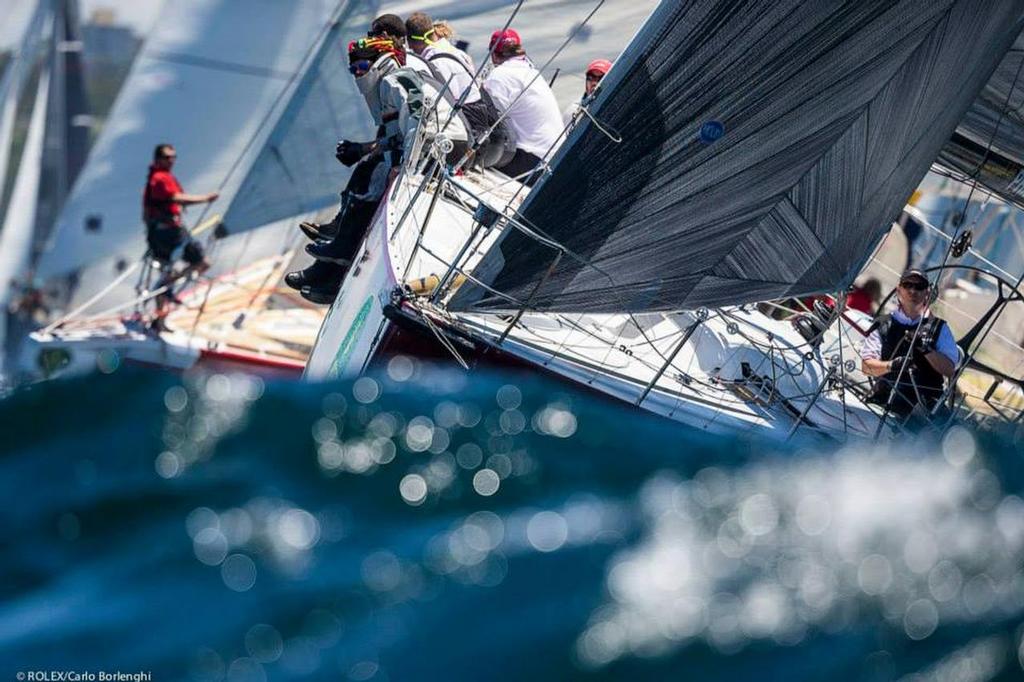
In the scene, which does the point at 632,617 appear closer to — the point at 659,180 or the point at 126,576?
the point at 126,576

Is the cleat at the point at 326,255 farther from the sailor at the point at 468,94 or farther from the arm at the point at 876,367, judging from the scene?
the arm at the point at 876,367

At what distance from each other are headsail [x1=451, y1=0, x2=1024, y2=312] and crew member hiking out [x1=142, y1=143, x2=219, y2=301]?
4.22 meters

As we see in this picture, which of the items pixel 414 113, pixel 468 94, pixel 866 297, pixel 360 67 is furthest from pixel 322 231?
pixel 866 297

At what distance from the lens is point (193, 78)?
12805 millimetres

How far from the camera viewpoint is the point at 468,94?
6848mm

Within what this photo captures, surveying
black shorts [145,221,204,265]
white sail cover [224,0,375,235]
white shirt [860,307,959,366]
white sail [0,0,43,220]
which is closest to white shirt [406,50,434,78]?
white shirt [860,307,959,366]

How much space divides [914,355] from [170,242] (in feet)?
18.1

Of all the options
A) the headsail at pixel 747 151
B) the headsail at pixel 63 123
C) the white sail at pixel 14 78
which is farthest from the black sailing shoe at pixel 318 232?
the headsail at pixel 63 123

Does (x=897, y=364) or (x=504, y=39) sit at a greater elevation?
(x=504, y=39)

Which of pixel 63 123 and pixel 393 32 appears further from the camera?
pixel 63 123

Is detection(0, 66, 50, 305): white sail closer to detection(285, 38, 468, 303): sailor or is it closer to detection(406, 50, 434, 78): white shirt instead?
detection(285, 38, 468, 303): sailor

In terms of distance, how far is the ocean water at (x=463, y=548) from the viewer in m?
3.36

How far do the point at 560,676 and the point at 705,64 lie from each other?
300 centimetres

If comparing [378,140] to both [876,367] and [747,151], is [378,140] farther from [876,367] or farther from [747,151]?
[876,367]
